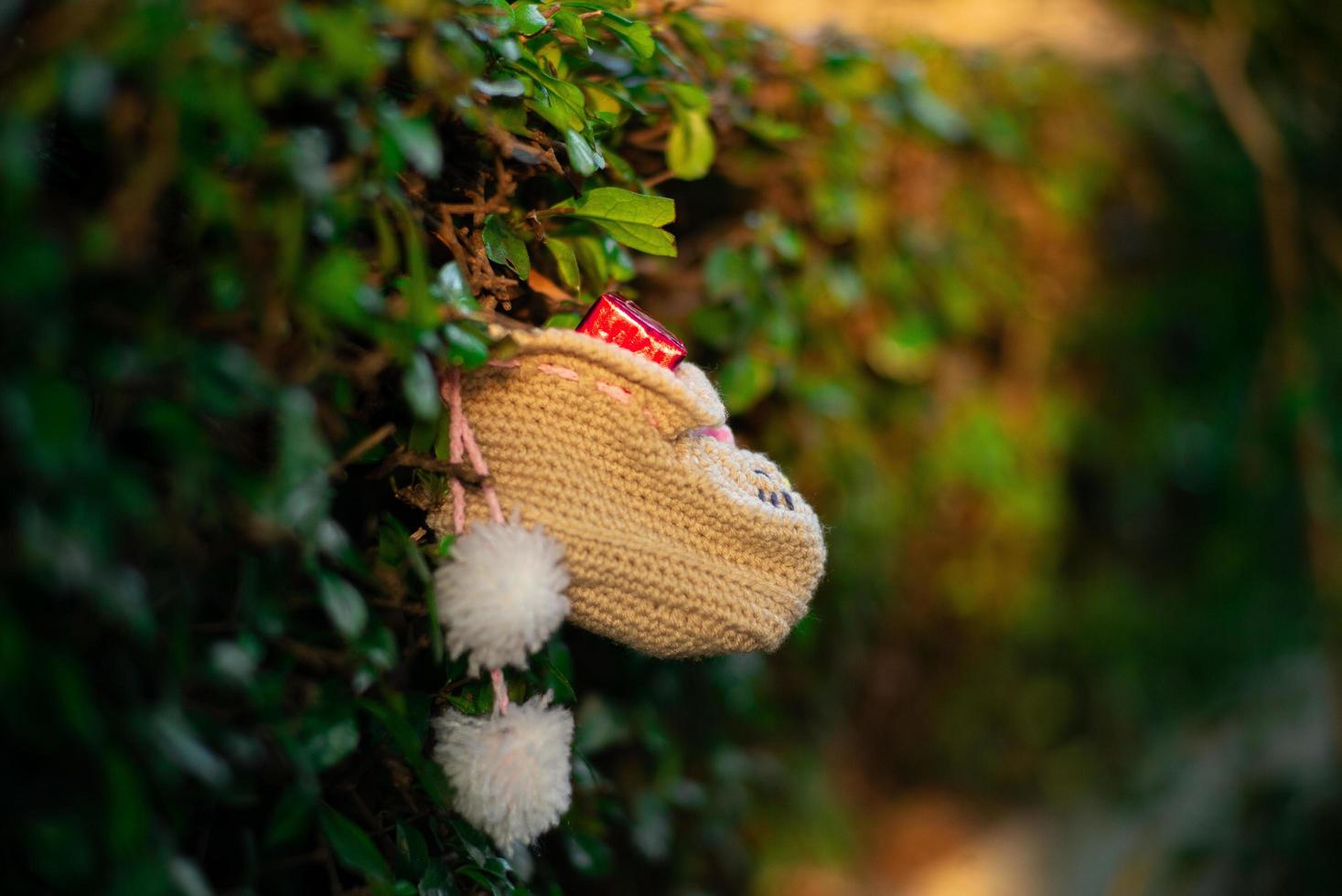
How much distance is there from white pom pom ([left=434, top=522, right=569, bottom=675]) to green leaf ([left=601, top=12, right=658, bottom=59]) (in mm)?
419

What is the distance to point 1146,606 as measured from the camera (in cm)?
232

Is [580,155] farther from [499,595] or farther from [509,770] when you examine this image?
[509,770]

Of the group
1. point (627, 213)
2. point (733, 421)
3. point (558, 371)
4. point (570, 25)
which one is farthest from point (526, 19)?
point (733, 421)

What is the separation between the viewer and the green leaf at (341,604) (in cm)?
65

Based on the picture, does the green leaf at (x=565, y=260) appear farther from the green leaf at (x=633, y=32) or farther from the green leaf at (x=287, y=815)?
the green leaf at (x=287, y=815)

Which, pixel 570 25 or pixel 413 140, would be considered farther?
pixel 570 25

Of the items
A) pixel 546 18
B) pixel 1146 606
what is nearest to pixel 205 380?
pixel 546 18

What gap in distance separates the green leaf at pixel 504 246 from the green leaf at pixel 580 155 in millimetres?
76

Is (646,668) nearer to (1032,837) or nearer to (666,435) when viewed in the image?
(666,435)

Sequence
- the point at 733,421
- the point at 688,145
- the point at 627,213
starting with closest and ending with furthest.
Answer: the point at 627,213 < the point at 688,145 < the point at 733,421

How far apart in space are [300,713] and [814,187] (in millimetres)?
1013

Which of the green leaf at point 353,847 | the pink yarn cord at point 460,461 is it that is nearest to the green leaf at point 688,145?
the pink yarn cord at point 460,461

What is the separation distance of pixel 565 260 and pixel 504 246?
71 millimetres

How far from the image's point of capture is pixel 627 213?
86 centimetres
